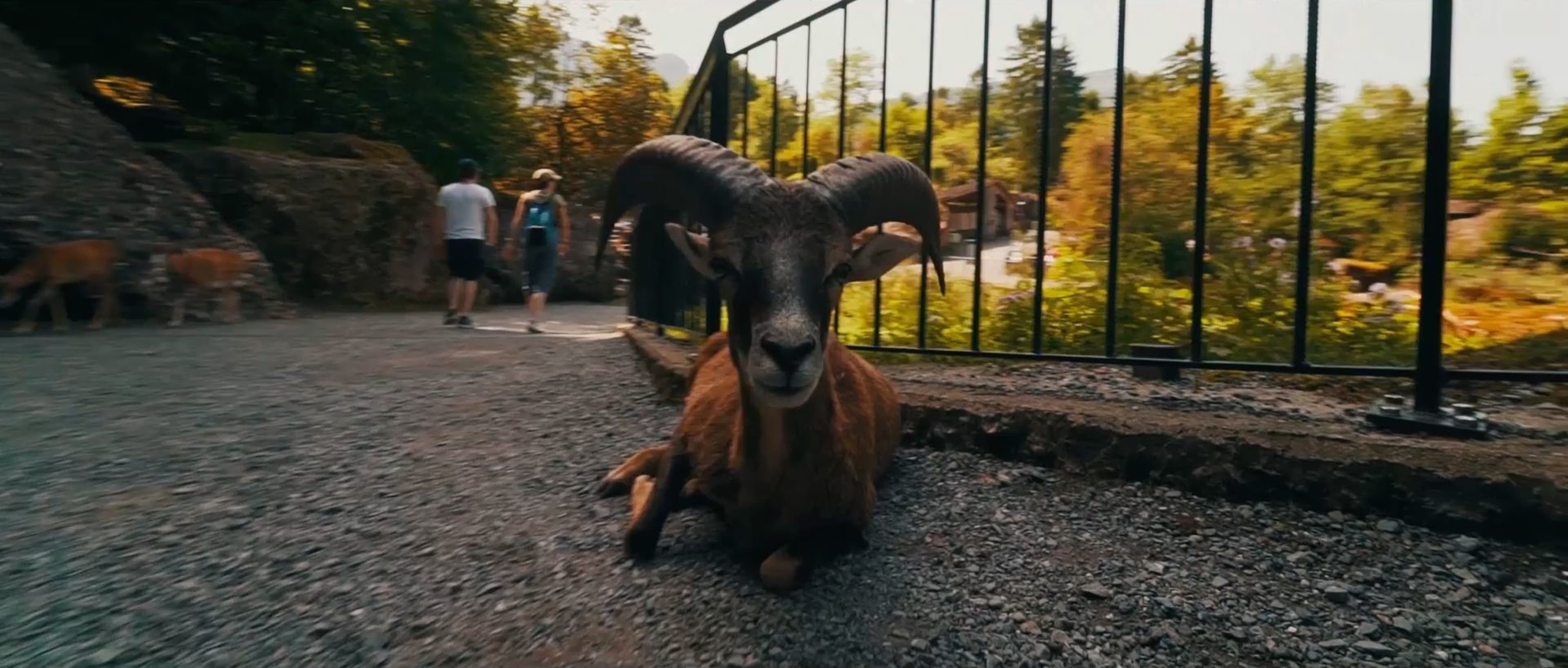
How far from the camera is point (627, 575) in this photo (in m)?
3.12

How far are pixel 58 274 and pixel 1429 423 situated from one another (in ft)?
40.4

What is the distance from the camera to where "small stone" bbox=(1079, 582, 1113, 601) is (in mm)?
2824

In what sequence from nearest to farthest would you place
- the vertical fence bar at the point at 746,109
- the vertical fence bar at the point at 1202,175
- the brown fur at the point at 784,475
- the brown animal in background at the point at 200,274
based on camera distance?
the brown fur at the point at 784,475
the vertical fence bar at the point at 1202,175
the vertical fence bar at the point at 746,109
the brown animal in background at the point at 200,274

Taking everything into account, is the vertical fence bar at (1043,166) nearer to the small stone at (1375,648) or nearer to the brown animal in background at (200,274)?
the small stone at (1375,648)

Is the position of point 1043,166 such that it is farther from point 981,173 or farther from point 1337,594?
point 1337,594

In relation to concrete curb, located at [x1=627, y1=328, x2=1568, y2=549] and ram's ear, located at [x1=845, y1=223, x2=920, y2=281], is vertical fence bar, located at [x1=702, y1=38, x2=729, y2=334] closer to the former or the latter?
concrete curb, located at [x1=627, y1=328, x2=1568, y2=549]

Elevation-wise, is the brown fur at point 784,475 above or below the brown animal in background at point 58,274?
below

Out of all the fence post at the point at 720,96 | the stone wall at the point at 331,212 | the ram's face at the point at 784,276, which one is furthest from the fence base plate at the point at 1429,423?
the stone wall at the point at 331,212

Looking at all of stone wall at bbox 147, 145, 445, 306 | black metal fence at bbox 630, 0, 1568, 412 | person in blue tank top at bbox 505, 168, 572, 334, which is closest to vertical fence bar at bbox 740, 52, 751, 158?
black metal fence at bbox 630, 0, 1568, 412

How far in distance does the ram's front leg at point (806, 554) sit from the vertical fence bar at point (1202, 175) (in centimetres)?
168

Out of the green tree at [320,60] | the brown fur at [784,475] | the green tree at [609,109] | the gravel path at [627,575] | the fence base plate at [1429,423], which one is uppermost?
the green tree at [609,109]

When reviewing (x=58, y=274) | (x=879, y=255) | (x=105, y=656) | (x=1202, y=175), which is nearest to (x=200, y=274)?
(x=58, y=274)

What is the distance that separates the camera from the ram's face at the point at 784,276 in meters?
2.78

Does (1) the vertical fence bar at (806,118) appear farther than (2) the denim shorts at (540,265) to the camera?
No
